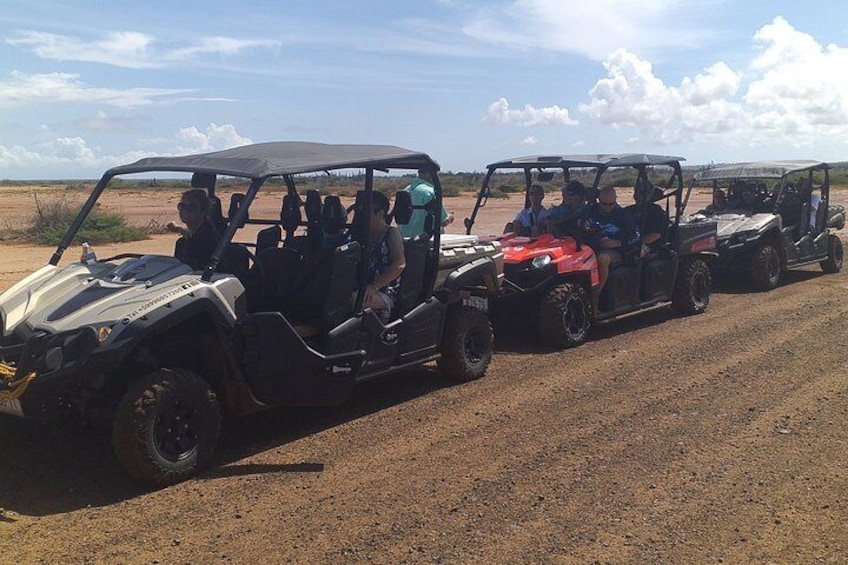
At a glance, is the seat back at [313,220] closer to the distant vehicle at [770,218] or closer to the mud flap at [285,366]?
the mud flap at [285,366]

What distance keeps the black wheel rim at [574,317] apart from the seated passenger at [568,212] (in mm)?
967

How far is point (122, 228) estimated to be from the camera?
22938mm

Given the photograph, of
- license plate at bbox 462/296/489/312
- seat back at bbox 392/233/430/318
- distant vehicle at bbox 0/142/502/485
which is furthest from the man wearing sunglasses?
seat back at bbox 392/233/430/318

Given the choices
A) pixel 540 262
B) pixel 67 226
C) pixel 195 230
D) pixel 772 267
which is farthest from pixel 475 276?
pixel 67 226

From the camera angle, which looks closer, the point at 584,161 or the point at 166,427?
the point at 166,427

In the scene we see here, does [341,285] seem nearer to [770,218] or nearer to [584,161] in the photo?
[584,161]

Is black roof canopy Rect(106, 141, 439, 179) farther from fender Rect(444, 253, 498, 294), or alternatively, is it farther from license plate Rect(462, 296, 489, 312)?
license plate Rect(462, 296, 489, 312)

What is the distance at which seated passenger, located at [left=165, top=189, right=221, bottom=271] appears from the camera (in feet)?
18.8

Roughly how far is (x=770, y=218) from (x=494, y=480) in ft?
31.6

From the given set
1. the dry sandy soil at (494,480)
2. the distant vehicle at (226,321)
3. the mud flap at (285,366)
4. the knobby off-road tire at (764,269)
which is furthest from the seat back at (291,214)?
the knobby off-road tire at (764,269)

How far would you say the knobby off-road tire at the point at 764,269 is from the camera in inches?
485

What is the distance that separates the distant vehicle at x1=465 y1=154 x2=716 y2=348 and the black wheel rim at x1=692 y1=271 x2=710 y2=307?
0.01 metres

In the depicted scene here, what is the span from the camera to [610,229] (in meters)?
9.37

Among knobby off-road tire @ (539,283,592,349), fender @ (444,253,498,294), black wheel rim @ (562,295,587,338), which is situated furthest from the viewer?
black wheel rim @ (562,295,587,338)
